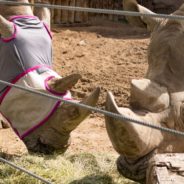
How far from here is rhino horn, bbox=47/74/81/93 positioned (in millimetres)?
3719

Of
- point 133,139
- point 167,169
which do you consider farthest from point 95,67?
point 167,169

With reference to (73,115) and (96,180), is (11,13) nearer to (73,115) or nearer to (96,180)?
(73,115)

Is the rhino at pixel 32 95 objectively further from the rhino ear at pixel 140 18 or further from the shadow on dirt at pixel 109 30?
the shadow on dirt at pixel 109 30

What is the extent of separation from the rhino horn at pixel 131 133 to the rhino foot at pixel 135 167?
36 mm

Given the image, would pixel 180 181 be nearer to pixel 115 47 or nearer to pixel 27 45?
pixel 27 45

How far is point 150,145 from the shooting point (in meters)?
2.65

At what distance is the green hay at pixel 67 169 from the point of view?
133 inches

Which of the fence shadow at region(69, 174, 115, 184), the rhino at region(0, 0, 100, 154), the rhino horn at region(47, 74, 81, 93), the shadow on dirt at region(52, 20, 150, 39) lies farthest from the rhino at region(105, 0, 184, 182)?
the shadow on dirt at region(52, 20, 150, 39)

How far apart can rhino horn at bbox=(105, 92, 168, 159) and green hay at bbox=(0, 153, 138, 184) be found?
2.23ft

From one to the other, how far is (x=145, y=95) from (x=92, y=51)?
551 centimetres

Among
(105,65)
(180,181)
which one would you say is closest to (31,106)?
(180,181)

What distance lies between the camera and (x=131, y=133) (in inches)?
98.0

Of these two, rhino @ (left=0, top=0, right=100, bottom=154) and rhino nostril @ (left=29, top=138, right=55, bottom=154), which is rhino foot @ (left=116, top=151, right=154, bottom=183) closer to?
rhino @ (left=0, top=0, right=100, bottom=154)

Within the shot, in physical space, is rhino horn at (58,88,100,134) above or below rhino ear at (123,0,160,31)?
below
